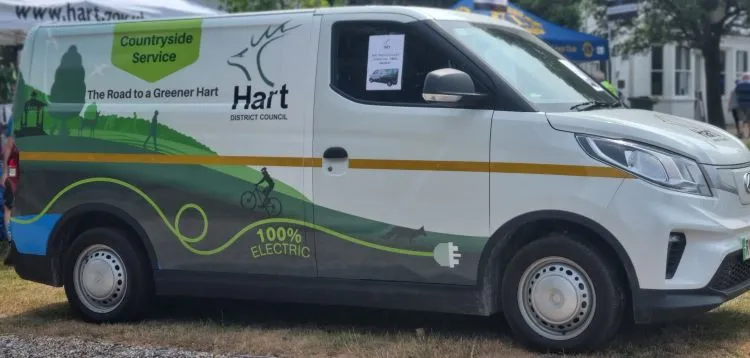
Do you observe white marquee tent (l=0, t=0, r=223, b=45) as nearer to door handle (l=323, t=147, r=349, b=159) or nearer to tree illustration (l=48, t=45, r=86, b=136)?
tree illustration (l=48, t=45, r=86, b=136)

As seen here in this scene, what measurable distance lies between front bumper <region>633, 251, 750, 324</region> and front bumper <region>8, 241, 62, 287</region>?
411cm

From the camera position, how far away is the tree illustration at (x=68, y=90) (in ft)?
22.0

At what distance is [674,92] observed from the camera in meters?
31.5

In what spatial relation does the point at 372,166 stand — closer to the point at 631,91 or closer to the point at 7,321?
the point at 7,321

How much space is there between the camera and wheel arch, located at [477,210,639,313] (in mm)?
5211

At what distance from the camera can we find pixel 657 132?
522 centimetres

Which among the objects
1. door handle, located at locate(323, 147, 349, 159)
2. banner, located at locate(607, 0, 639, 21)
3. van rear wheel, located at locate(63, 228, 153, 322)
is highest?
banner, located at locate(607, 0, 639, 21)

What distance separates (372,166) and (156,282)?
1871mm

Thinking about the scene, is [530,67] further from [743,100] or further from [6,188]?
[743,100]

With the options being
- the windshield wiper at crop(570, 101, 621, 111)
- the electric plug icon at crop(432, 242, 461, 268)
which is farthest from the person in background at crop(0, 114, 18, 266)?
the windshield wiper at crop(570, 101, 621, 111)

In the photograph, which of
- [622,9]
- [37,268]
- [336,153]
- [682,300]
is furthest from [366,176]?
[622,9]

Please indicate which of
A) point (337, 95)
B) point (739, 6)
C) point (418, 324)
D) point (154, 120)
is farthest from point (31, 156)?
point (739, 6)

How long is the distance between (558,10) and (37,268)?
19174 millimetres

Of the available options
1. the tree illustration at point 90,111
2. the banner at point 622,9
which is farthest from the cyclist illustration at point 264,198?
the banner at point 622,9
